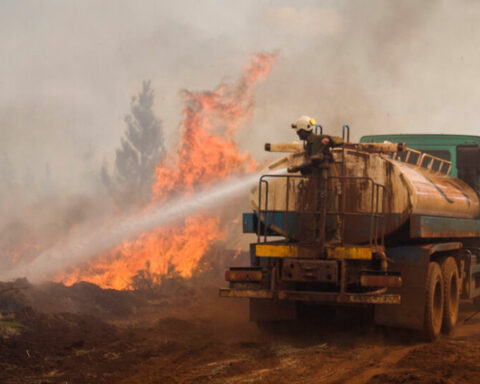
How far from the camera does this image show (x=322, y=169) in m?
9.02

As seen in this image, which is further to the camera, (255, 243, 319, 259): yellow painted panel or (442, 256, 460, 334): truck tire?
(442, 256, 460, 334): truck tire

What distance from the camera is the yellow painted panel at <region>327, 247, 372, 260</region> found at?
850 cm

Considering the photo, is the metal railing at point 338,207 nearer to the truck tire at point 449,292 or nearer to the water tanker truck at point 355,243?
the water tanker truck at point 355,243

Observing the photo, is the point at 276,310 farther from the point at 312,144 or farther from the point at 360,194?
the point at 312,144

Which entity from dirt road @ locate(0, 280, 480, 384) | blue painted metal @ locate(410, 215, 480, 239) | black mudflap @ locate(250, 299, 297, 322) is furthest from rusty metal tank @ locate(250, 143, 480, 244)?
dirt road @ locate(0, 280, 480, 384)

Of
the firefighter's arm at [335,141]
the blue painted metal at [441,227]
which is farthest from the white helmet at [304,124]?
the blue painted metal at [441,227]

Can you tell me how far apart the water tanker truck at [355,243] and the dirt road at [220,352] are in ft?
2.03

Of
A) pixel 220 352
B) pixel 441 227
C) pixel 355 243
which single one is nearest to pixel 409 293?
pixel 355 243

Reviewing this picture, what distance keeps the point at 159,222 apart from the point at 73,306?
9429 millimetres

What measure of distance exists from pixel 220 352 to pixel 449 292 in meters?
4.20

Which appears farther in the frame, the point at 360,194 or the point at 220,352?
the point at 360,194

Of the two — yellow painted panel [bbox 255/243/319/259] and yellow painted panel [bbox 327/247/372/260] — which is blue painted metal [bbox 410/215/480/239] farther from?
yellow painted panel [bbox 255/243/319/259]

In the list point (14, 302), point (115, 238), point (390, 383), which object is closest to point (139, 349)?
point (14, 302)

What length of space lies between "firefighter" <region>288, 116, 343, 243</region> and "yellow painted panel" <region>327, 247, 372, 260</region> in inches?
12.0
